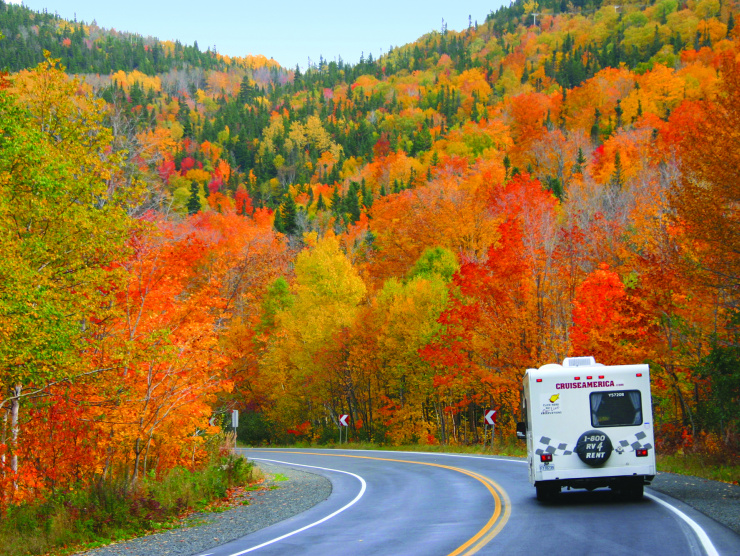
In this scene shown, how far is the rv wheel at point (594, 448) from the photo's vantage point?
13.3 m

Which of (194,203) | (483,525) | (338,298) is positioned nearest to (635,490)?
(483,525)

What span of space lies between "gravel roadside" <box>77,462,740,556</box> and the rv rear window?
1.91 metres

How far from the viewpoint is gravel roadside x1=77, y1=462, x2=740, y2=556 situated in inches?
475

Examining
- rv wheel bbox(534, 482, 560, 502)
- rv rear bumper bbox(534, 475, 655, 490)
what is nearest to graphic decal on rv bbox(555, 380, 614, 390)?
rv rear bumper bbox(534, 475, 655, 490)

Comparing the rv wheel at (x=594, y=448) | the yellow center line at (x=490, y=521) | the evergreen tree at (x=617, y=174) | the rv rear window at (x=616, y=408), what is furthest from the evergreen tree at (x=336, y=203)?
the rv wheel at (x=594, y=448)

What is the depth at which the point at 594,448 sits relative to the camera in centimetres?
1336

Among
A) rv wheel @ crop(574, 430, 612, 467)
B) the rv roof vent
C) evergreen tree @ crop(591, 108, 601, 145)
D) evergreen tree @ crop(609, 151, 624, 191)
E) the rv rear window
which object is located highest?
evergreen tree @ crop(591, 108, 601, 145)

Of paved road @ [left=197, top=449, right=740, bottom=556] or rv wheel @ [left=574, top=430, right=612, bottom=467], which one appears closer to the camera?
paved road @ [left=197, top=449, right=740, bottom=556]

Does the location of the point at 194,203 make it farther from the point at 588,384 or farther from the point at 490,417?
the point at 588,384

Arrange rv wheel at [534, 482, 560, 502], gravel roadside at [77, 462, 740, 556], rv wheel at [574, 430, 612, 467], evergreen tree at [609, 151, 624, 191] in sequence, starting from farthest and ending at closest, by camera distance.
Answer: evergreen tree at [609, 151, 624, 191]
rv wheel at [534, 482, 560, 502]
rv wheel at [574, 430, 612, 467]
gravel roadside at [77, 462, 740, 556]

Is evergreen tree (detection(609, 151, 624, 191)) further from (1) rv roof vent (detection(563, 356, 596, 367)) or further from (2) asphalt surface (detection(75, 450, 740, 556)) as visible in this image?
(1) rv roof vent (detection(563, 356, 596, 367))

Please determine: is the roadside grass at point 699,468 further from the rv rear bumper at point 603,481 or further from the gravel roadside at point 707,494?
the rv rear bumper at point 603,481

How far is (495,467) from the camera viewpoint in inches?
928

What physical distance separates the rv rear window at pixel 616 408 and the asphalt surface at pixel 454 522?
5.22 ft
